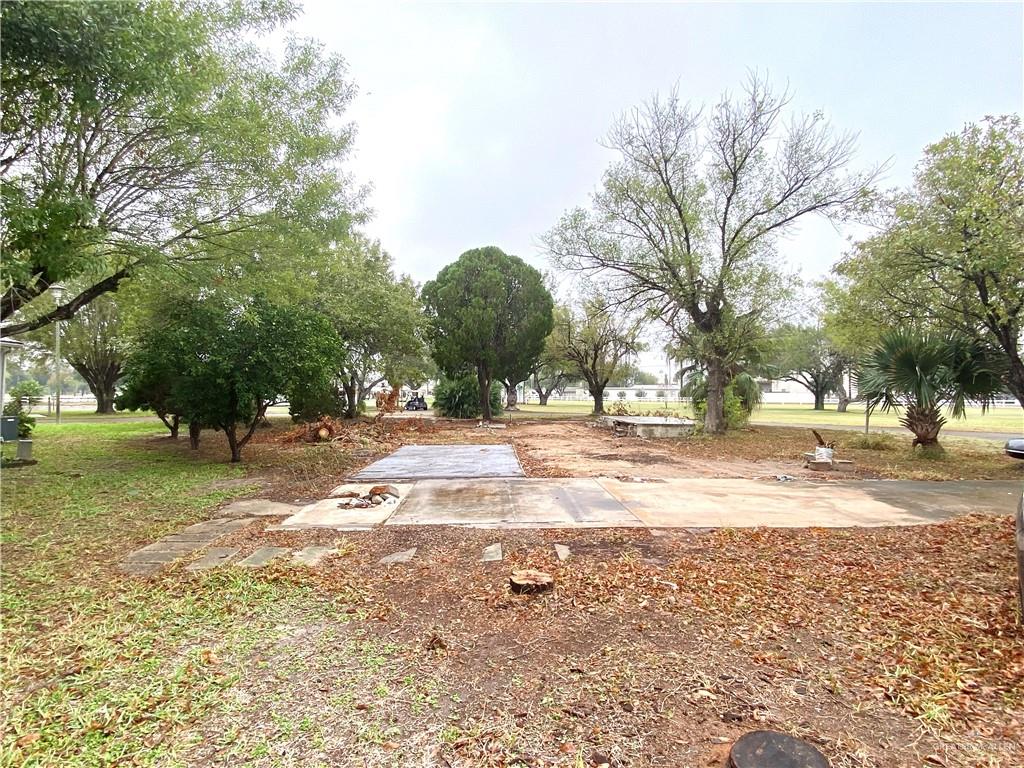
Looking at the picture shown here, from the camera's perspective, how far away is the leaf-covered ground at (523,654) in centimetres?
183

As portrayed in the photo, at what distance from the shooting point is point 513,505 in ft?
18.8

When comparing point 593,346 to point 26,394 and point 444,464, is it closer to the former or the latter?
point 444,464

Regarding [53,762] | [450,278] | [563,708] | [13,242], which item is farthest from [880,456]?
[450,278]

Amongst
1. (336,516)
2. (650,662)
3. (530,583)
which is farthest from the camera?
(336,516)

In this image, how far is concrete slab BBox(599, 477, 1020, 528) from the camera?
16.7 ft

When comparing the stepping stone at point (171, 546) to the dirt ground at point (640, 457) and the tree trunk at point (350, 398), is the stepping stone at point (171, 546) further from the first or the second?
the tree trunk at point (350, 398)

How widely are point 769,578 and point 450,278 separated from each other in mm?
21440

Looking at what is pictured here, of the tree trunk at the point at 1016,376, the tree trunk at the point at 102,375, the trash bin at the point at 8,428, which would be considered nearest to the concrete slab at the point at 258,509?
the trash bin at the point at 8,428

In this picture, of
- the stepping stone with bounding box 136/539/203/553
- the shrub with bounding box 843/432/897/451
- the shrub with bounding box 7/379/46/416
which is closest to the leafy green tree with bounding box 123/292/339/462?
the stepping stone with bounding box 136/539/203/553

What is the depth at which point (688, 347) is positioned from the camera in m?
15.0

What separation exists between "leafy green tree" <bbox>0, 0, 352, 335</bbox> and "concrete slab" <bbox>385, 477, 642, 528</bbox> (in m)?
4.08

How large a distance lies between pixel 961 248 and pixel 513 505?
30.4 feet

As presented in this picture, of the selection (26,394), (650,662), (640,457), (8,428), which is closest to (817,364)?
Answer: (640,457)

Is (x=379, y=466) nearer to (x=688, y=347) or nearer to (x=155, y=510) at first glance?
(x=155, y=510)
